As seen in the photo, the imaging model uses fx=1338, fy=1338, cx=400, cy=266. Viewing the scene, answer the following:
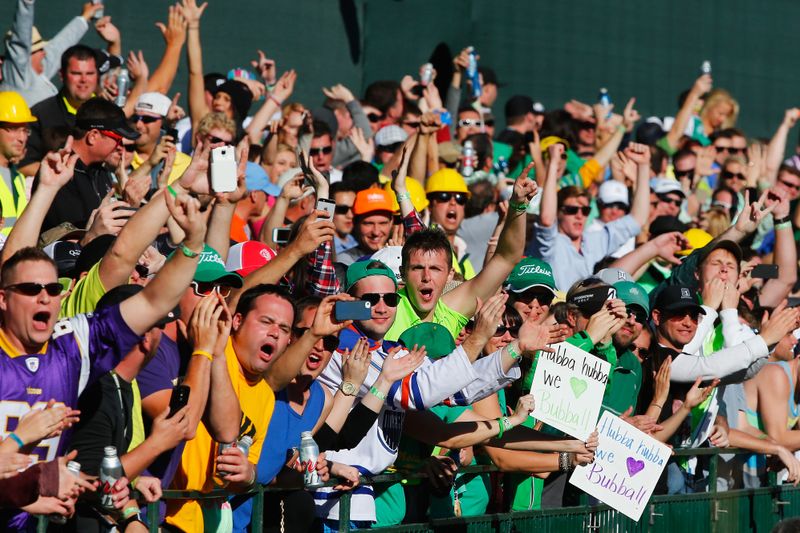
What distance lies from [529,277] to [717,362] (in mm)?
1311

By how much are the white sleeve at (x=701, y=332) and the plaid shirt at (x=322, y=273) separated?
7.95 ft

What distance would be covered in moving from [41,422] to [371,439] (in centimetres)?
202

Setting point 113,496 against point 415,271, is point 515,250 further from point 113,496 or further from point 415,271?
point 113,496

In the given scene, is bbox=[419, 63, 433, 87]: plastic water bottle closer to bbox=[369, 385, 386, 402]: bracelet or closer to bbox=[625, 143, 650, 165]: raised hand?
bbox=[625, 143, 650, 165]: raised hand

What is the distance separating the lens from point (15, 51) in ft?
33.4

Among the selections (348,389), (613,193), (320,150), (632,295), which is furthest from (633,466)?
(613,193)

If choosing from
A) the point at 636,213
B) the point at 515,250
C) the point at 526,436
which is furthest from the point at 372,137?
the point at 526,436

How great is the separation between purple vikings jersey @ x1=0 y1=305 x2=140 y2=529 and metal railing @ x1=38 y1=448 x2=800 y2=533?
544 mm

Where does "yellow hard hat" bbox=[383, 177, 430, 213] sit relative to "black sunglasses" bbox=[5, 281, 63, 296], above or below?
above

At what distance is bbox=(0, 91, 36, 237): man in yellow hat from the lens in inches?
336

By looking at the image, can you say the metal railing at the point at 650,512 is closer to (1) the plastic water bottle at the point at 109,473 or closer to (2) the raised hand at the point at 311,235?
(1) the plastic water bottle at the point at 109,473

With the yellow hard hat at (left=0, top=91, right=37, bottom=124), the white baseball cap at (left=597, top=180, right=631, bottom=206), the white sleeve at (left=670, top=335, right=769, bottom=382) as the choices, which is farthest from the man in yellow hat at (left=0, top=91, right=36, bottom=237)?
the white baseball cap at (left=597, top=180, right=631, bottom=206)

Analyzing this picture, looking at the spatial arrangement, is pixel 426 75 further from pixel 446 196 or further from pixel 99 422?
pixel 99 422

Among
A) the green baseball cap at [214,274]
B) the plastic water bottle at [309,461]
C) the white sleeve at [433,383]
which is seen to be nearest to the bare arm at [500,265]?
the white sleeve at [433,383]
